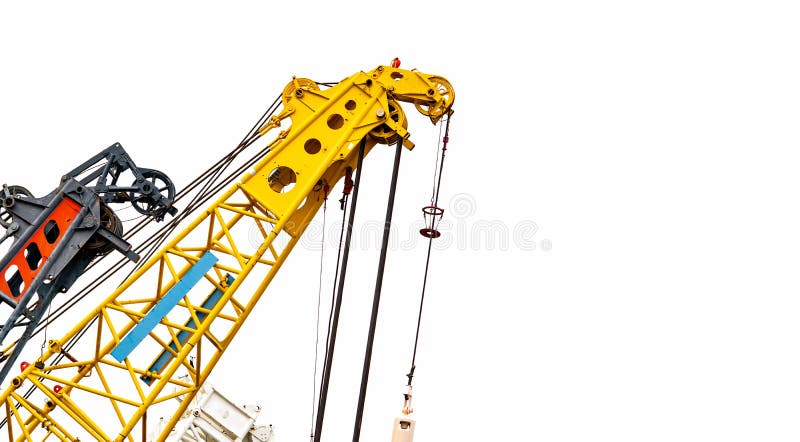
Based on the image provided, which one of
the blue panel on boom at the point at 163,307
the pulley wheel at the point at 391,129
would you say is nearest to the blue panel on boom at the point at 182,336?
the blue panel on boom at the point at 163,307

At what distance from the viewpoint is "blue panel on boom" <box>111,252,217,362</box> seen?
12.8 m

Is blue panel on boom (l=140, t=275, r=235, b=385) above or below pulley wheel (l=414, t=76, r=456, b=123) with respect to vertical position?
below

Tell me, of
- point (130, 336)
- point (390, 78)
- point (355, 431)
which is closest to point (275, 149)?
point (390, 78)

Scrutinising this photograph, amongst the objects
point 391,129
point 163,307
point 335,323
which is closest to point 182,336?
point 163,307

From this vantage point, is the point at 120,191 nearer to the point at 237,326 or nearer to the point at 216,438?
the point at 237,326

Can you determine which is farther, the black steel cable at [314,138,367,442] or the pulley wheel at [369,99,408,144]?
the pulley wheel at [369,99,408,144]

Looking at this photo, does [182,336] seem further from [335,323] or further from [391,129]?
[391,129]

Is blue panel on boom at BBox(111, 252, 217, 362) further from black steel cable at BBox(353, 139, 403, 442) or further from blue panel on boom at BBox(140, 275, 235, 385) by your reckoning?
black steel cable at BBox(353, 139, 403, 442)

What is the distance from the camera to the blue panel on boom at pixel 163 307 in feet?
41.9

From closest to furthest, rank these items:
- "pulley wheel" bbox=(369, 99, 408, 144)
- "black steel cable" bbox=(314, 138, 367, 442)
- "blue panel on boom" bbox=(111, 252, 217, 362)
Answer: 1. "blue panel on boom" bbox=(111, 252, 217, 362)
2. "black steel cable" bbox=(314, 138, 367, 442)
3. "pulley wheel" bbox=(369, 99, 408, 144)

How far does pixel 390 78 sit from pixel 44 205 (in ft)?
17.9

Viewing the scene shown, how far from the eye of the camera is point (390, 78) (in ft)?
46.9

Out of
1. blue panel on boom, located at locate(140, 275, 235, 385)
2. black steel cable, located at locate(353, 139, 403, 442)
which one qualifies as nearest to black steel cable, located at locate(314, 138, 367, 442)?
black steel cable, located at locate(353, 139, 403, 442)

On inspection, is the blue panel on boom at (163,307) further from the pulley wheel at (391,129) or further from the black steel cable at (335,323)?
the pulley wheel at (391,129)
